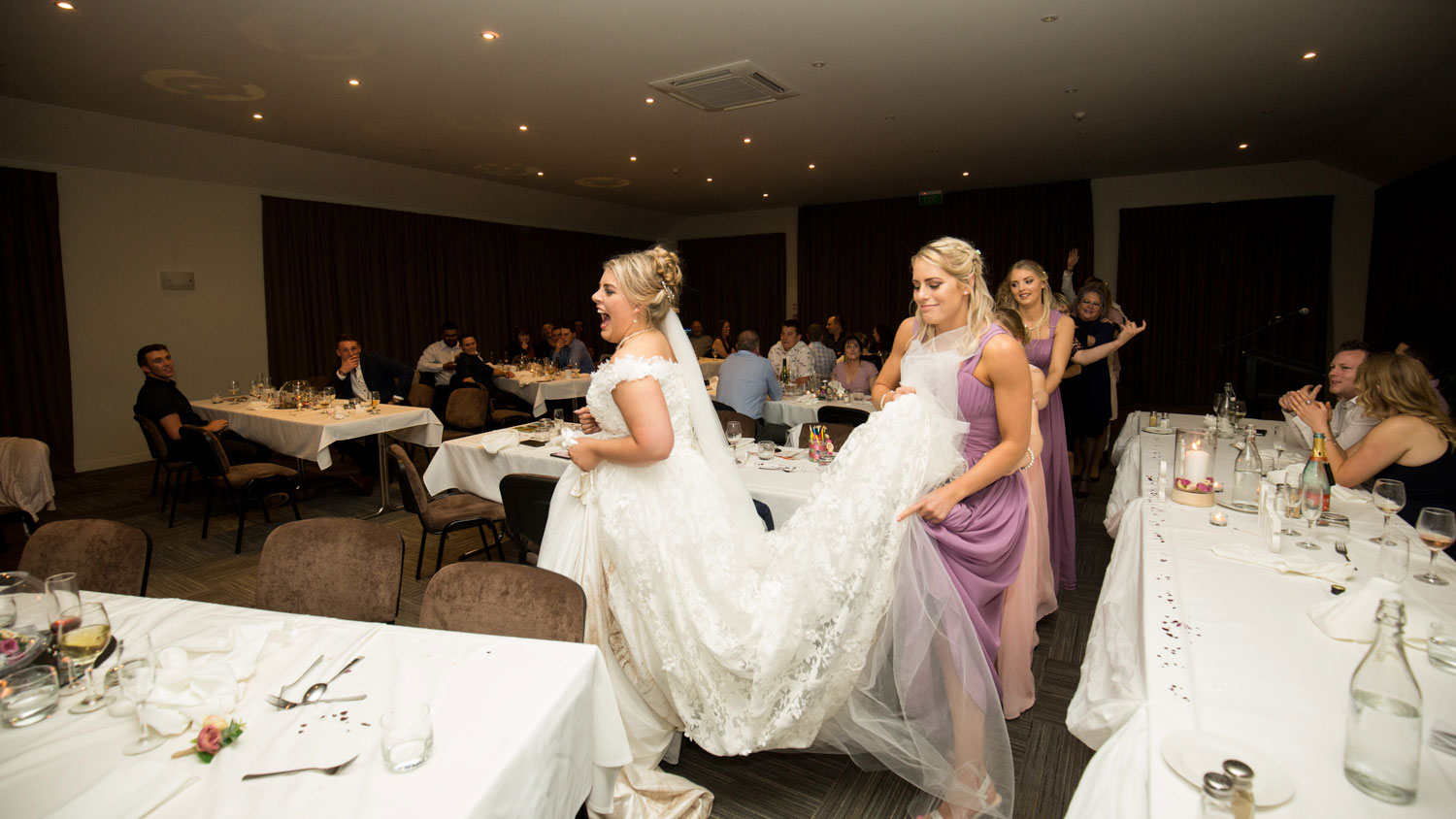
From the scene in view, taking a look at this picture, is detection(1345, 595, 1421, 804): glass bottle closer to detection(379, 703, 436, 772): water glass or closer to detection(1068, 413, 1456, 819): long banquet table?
detection(1068, 413, 1456, 819): long banquet table

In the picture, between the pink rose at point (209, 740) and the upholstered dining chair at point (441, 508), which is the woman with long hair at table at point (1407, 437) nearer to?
the pink rose at point (209, 740)

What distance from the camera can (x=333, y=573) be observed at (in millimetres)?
2217

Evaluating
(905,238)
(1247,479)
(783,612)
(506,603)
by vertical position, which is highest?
(905,238)

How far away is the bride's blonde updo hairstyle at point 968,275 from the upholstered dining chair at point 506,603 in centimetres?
138

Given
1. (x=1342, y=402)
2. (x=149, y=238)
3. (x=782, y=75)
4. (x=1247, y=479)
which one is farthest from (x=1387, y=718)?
(x=149, y=238)

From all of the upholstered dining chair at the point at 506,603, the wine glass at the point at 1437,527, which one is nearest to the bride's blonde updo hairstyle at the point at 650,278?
the upholstered dining chair at the point at 506,603

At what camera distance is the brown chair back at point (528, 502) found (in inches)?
123

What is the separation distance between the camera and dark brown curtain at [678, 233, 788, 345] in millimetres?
14555

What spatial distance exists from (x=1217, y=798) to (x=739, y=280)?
1447 cm

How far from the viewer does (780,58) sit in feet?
17.7

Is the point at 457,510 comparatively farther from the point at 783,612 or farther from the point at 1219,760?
the point at 1219,760

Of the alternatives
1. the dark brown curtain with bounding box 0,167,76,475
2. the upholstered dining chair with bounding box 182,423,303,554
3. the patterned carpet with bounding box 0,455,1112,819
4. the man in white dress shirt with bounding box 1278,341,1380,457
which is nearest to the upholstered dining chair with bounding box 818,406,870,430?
the patterned carpet with bounding box 0,455,1112,819

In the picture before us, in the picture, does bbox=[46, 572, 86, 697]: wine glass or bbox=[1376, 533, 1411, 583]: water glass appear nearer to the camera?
bbox=[46, 572, 86, 697]: wine glass

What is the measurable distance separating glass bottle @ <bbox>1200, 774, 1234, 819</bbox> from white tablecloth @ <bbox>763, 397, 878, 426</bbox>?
487cm
